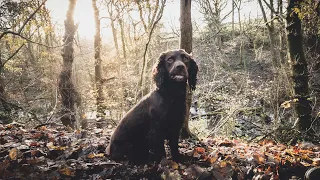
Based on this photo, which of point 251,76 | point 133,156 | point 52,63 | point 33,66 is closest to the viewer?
point 133,156

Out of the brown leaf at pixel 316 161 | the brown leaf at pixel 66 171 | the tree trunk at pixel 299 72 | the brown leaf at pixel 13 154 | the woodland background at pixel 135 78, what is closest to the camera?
the brown leaf at pixel 66 171

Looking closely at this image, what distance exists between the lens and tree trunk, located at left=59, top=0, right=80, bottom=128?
10562 mm

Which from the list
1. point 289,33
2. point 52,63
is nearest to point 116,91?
point 52,63

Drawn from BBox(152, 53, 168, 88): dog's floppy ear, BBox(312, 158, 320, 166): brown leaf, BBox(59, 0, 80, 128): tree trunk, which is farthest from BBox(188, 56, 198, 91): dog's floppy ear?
BBox(59, 0, 80, 128): tree trunk

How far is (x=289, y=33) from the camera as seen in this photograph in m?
5.34

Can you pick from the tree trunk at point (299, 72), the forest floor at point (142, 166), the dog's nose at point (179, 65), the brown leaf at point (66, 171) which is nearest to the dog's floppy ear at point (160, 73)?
the dog's nose at point (179, 65)

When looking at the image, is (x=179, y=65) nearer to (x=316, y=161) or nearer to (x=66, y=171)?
(x=66, y=171)

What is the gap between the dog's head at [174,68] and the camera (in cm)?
372

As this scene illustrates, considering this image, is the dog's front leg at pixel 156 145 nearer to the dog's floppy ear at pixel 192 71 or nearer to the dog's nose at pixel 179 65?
the dog's nose at pixel 179 65

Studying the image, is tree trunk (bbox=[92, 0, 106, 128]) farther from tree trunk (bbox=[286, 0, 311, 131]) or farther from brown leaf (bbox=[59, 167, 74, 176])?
brown leaf (bbox=[59, 167, 74, 176])

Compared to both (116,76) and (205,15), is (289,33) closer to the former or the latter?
(116,76)

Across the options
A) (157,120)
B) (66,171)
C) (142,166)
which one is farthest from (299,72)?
(66,171)

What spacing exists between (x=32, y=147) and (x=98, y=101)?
451 inches

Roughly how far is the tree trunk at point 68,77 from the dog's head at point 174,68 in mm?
7571
